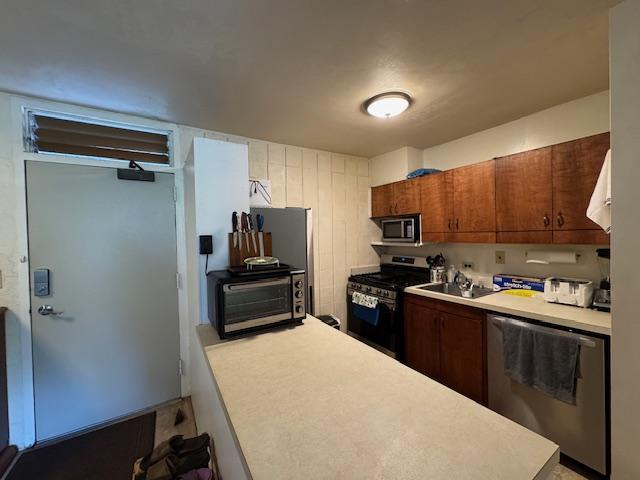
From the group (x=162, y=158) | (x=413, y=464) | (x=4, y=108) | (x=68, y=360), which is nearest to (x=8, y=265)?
(x=68, y=360)

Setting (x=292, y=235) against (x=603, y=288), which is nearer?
(x=603, y=288)

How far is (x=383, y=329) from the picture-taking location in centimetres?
278

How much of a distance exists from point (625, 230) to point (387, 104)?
58.5 inches

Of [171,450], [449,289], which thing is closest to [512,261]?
[449,289]

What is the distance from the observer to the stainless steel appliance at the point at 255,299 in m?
1.41

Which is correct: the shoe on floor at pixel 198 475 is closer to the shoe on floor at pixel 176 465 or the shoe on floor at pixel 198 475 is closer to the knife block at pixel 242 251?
the shoe on floor at pixel 176 465

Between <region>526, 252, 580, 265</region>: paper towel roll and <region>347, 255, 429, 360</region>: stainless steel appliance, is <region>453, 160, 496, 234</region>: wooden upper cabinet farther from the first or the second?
<region>347, 255, 429, 360</region>: stainless steel appliance

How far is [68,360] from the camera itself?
195 centimetres

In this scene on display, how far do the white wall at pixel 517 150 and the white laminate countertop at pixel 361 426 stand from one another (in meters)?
1.94

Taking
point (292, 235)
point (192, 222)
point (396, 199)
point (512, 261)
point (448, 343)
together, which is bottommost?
point (448, 343)

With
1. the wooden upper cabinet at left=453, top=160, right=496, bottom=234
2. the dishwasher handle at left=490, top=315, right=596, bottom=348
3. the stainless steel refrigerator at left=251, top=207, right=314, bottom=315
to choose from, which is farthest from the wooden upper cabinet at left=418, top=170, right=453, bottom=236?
the stainless steel refrigerator at left=251, top=207, right=314, bottom=315

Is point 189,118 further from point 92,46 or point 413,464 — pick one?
point 413,464

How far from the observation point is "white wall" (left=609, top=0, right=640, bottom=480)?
1.14 m

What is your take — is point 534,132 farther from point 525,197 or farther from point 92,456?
point 92,456
